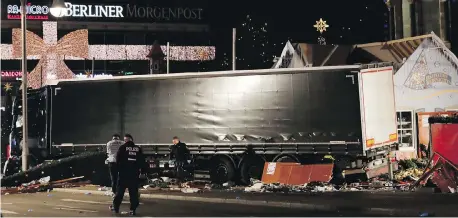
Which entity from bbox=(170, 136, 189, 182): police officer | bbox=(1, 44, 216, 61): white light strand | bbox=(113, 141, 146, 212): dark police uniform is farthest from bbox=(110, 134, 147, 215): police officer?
bbox=(1, 44, 216, 61): white light strand

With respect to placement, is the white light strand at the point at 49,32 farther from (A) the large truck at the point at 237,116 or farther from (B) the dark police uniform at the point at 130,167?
(B) the dark police uniform at the point at 130,167

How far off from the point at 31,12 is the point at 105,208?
176 feet

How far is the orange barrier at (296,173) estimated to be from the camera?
20.6m

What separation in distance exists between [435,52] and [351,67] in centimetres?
626

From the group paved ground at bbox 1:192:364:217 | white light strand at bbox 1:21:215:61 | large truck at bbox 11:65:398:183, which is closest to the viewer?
paved ground at bbox 1:192:364:217

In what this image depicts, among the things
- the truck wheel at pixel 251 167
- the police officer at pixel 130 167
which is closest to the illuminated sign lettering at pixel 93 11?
the truck wheel at pixel 251 167

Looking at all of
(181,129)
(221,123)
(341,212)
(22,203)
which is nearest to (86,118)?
(181,129)

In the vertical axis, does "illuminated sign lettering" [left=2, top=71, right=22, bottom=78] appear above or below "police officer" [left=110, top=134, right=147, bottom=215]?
above

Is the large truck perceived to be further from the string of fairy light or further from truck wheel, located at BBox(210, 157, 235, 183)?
the string of fairy light

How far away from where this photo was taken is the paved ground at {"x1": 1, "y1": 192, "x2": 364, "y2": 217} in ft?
48.4

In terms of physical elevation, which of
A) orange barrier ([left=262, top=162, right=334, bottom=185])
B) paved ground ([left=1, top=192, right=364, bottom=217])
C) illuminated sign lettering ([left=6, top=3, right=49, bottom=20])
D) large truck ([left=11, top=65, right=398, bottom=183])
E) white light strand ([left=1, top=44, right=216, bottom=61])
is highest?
illuminated sign lettering ([left=6, top=3, right=49, bottom=20])

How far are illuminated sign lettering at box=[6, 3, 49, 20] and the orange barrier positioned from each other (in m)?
50.1

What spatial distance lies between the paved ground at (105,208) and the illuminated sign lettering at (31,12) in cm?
4917

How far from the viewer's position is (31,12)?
65875 mm
